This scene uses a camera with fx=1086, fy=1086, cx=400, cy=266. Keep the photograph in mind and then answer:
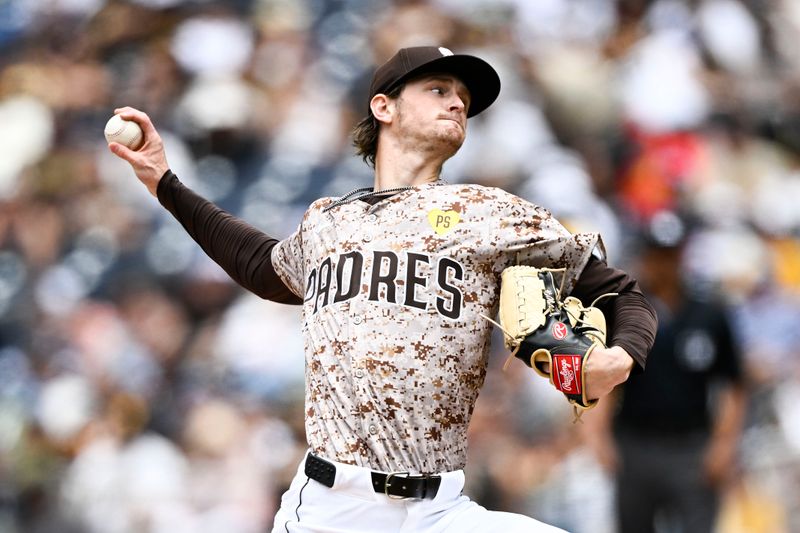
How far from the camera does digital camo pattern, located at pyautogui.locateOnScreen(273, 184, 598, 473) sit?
2.79 m

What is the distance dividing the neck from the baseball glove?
0.54 meters

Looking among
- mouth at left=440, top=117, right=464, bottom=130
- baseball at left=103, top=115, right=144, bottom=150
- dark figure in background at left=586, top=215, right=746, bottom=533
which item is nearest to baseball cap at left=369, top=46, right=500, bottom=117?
mouth at left=440, top=117, right=464, bottom=130

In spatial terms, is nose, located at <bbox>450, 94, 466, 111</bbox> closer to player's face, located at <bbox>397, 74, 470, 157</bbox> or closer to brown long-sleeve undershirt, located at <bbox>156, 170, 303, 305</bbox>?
player's face, located at <bbox>397, 74, 470, 157</bbox>

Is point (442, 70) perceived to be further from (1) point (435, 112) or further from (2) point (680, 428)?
(2) point (680, 428)

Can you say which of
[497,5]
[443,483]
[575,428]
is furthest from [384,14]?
[443,483]

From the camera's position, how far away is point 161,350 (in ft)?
21.3

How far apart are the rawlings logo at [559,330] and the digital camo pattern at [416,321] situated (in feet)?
0.78

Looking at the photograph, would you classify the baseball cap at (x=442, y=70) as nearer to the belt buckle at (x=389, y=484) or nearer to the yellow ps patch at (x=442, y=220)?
the yellow ps patch at (x=442, y=220)

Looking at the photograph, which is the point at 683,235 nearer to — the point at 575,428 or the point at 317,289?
the point at 575,428

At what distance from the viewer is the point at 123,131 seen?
11.0 feet

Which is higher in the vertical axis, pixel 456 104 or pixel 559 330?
pixel 456 104

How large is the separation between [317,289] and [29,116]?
16.9 ft

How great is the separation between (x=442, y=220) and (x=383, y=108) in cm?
57

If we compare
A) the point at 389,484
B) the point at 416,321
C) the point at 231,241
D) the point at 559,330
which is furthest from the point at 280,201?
the point at 559,330
